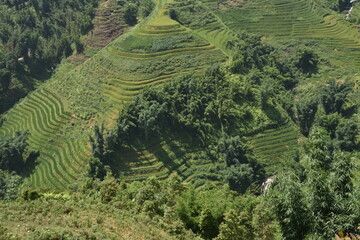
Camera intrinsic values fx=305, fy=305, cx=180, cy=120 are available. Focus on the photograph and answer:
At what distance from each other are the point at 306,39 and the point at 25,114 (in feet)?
188

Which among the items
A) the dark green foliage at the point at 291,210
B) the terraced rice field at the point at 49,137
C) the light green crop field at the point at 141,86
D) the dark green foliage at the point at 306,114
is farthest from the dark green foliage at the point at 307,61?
the dark green foliage at the point at 291,210

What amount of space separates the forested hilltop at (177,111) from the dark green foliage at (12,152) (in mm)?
Result: 156

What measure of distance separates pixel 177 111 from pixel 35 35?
1716 inches

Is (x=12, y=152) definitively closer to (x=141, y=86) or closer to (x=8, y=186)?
(x=8, y=186)

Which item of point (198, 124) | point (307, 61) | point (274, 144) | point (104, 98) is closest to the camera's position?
point (198, 124)

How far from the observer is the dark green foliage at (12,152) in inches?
1767

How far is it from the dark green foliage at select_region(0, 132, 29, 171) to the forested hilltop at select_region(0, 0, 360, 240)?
16 centimetres

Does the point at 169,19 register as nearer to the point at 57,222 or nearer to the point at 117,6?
the point at 117,6

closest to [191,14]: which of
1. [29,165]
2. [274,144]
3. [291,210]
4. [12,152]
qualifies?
[274,144]

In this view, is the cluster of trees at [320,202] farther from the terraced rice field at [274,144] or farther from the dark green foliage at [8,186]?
the dark green foliage at [8,186]

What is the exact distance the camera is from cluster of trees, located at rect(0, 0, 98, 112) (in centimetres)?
6356

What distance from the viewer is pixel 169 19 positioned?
60719 millimetres

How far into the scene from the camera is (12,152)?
45.0m

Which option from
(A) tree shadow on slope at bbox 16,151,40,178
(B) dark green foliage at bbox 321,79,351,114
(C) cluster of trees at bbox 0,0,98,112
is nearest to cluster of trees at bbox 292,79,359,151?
(B) dark green foliage at bbox 321,79,351,114
